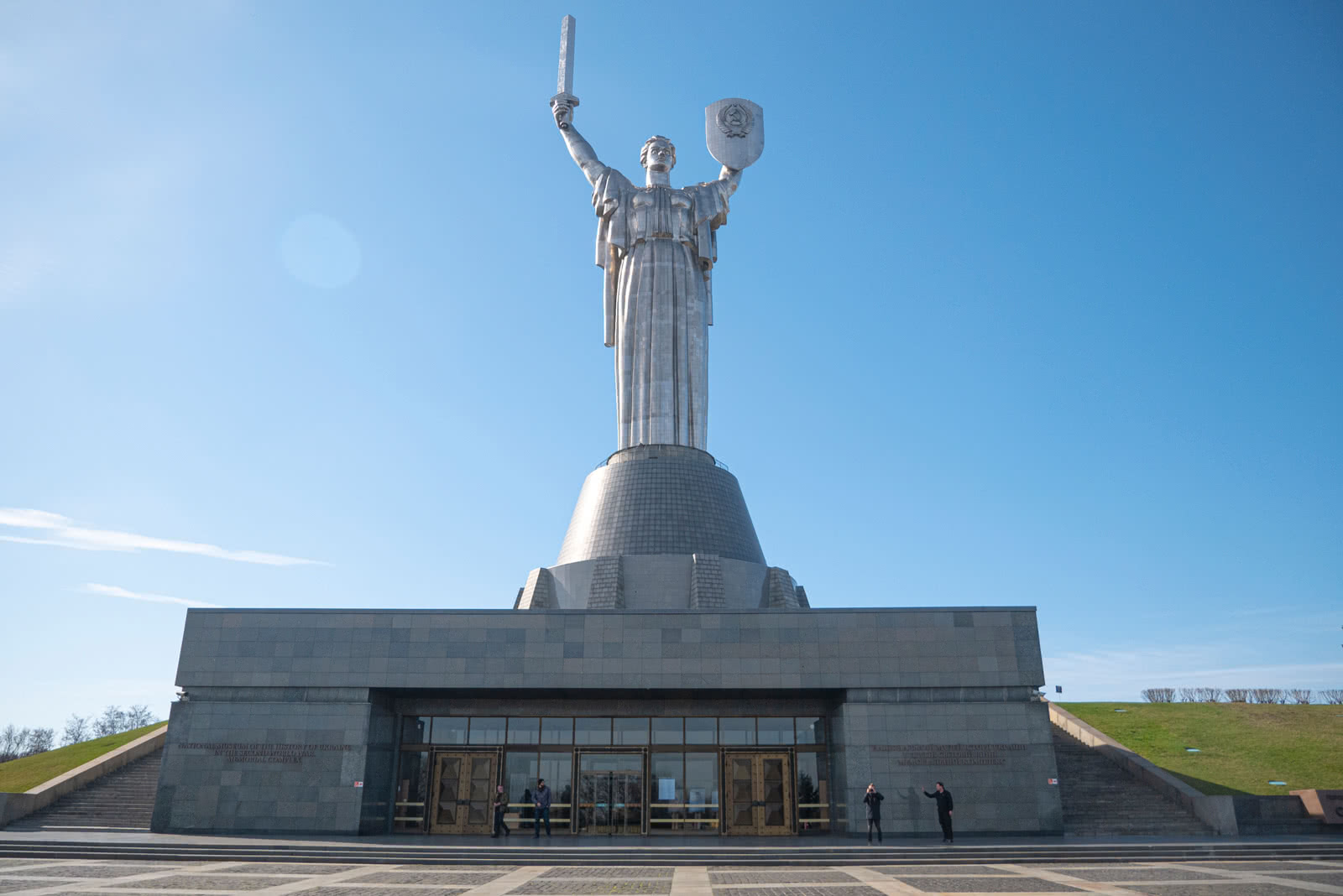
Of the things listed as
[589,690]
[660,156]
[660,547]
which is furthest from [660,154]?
[589,690]

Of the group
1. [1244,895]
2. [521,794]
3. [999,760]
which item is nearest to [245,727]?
[521,794]

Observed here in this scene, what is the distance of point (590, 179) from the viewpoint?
130 ft

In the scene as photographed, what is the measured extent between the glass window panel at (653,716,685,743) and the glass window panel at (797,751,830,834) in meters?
3.10

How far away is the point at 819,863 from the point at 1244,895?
23.6 ft

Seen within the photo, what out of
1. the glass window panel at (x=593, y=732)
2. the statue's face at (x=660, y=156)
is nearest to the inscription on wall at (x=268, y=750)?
the glass window panel at (x=593, y=732)

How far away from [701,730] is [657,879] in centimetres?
980

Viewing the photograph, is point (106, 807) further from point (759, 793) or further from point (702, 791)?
point (759, 793)

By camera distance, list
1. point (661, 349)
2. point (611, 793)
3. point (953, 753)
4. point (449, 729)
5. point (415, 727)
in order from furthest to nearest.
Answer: point (661, 349) → point (415, 727) → point (449, 729) → point (611, 793) → point (953, 753)

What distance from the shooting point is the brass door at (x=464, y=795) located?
75.6 feet

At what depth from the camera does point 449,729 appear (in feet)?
78.7

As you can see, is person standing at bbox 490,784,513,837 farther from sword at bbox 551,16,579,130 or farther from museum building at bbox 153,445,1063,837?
sword at bbox 551,16,579,130

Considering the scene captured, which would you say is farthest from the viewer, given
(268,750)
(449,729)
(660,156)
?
(660,156)

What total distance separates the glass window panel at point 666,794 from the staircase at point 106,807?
511 inches

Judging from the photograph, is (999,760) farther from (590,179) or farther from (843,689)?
(590,179)
